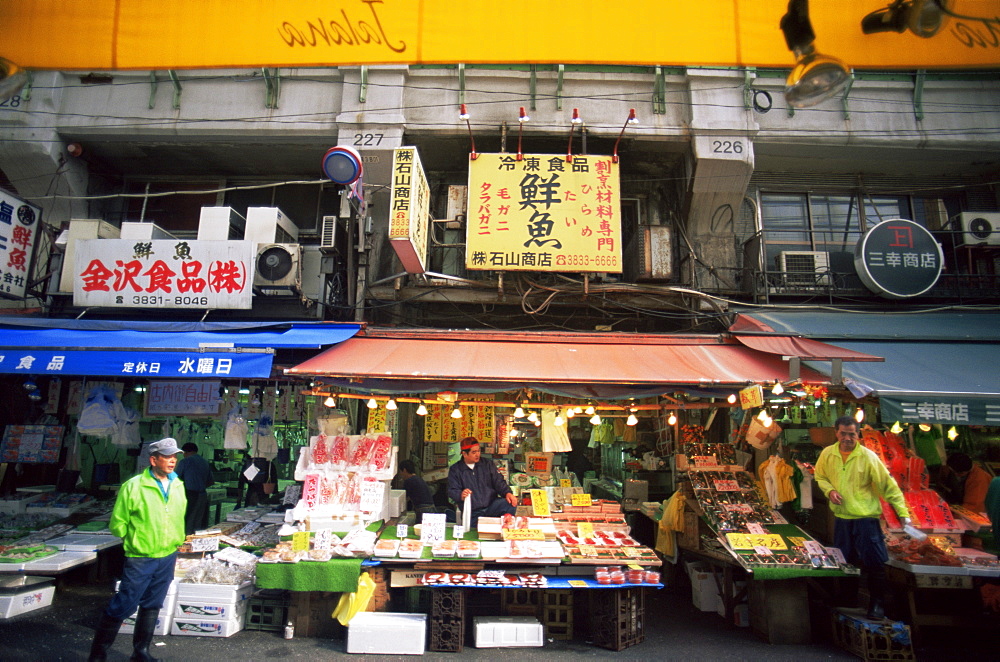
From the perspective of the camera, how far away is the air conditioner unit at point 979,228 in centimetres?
988

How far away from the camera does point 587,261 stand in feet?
28.6

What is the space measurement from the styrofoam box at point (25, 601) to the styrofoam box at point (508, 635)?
20.2ft

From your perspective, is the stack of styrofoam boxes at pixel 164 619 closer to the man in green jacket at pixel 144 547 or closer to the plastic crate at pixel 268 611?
the plastic crate at pixel 268 611

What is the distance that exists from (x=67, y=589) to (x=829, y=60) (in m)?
12.3

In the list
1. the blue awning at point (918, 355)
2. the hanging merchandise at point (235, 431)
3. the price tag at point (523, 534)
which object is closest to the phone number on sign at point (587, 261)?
the blue awning at point (918, 355)

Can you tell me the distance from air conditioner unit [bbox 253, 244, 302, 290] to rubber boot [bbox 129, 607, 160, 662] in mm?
5335

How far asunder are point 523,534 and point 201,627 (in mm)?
4326

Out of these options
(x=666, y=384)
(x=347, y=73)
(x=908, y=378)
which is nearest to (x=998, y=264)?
(x=908, y=378)

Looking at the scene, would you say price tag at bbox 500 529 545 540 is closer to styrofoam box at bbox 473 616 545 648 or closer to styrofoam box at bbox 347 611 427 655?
styrofoam box at bbox 473 616 545 648

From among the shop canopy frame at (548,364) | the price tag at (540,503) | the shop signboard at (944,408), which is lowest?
the price tag at (540,503)

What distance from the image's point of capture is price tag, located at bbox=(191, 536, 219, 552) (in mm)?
7328

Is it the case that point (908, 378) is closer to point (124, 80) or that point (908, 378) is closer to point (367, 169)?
point (367, 169)

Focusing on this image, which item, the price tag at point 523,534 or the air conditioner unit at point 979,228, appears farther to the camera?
the air conditioner unit at point 979,228

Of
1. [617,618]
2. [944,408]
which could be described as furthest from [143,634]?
[944,408]
